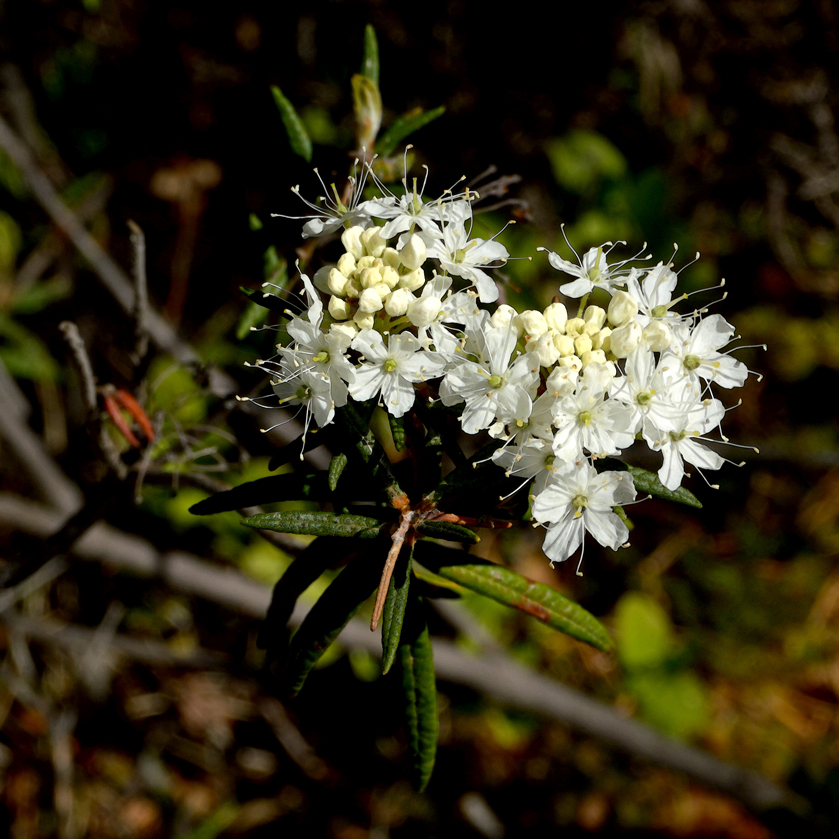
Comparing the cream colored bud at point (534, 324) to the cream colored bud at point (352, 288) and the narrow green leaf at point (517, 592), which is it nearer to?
the cream colored bud at point (352, 288)

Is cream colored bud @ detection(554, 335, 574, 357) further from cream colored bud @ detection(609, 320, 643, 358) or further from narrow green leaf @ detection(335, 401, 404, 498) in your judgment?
narrow green leaf @ detection(335, 401, 404, 498)

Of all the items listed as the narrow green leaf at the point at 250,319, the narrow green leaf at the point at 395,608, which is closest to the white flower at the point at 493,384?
the narrow green leaf at the point at 395,608

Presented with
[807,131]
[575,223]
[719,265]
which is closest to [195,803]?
[575,223]

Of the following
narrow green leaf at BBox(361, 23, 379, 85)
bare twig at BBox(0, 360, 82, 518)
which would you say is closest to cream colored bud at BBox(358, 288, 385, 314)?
narrow green leaf at BBox(361, 23, 379, 85)

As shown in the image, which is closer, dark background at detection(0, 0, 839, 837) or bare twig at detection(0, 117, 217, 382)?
bare twig at detection(0, 117, 217, 382)

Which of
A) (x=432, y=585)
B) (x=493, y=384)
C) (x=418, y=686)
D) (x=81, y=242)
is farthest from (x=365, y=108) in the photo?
(x=81, y=242)

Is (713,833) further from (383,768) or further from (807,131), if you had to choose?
(807,131)
